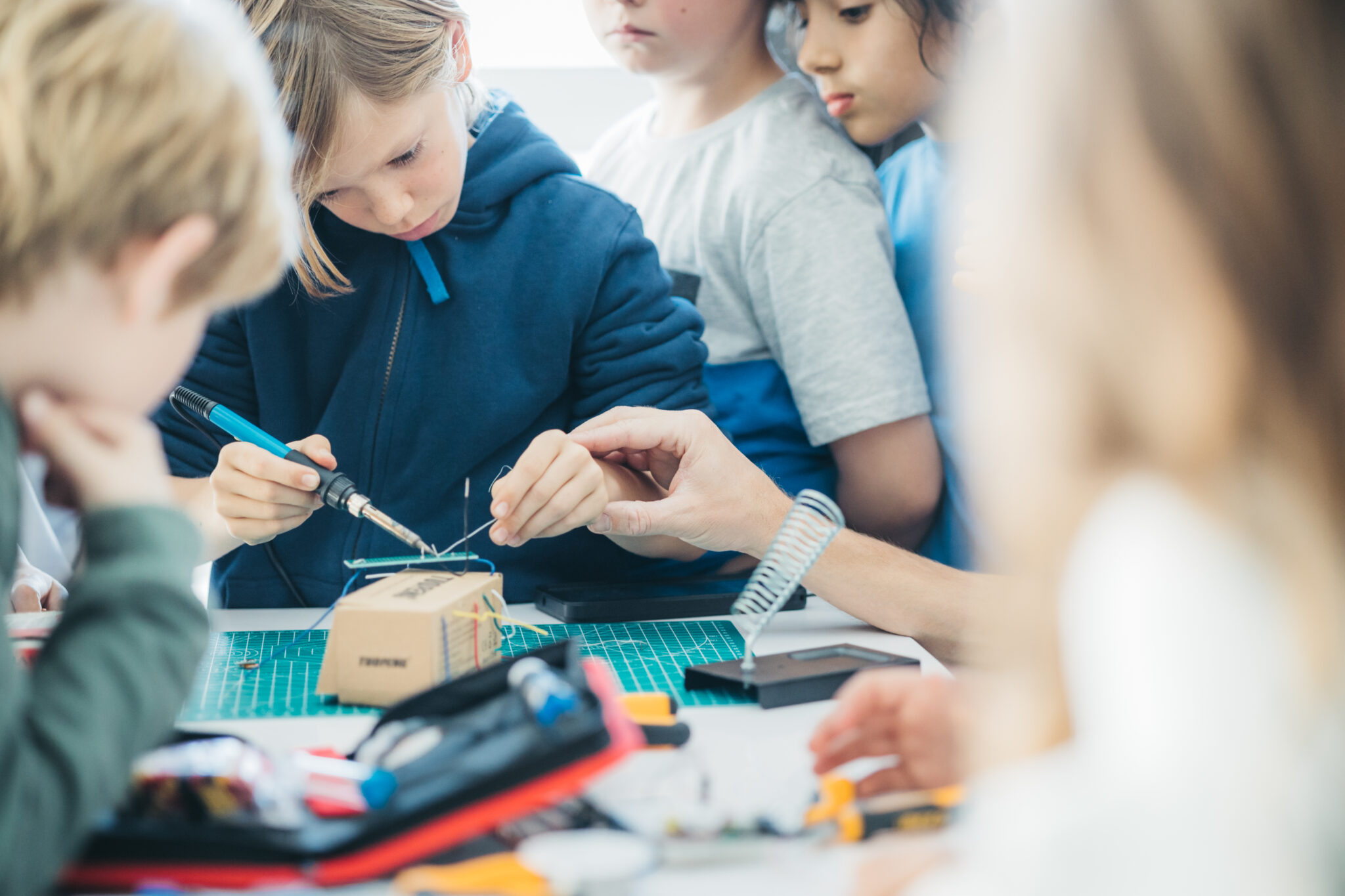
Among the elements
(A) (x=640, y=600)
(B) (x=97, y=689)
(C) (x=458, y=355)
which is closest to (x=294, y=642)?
(A) (x=640, y=600)

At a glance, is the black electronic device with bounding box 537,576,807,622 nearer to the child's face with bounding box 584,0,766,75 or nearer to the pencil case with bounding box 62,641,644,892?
the pencil case with bounding box 62,641,644,892

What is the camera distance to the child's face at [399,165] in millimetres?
1127

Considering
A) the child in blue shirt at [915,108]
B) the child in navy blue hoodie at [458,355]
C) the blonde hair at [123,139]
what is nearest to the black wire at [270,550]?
the child in navy blue hoodie at [458,355]

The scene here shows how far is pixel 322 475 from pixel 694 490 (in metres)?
0.38

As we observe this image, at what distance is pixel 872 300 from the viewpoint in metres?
1.42

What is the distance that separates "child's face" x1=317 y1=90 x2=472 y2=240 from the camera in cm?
113

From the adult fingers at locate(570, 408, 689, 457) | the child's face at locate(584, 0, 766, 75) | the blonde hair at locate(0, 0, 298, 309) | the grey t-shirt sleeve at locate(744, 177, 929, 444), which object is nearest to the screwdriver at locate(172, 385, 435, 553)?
the adult fingers at locate(570, 408, 689, 457)

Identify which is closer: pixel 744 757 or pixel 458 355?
pixel 744 757

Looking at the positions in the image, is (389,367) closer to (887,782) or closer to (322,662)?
(322,662)

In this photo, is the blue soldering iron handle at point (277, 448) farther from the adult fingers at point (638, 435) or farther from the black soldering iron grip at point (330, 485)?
the adult fingers at point (638, 435)

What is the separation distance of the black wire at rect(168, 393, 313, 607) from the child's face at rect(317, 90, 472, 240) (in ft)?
0.99

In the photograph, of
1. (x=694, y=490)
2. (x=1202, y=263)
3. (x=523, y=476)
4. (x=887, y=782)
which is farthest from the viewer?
(x=694, y=490)

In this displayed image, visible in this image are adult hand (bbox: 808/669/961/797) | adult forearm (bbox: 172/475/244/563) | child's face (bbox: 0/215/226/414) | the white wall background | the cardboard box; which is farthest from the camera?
the white wall background

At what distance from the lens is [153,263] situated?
54cm
